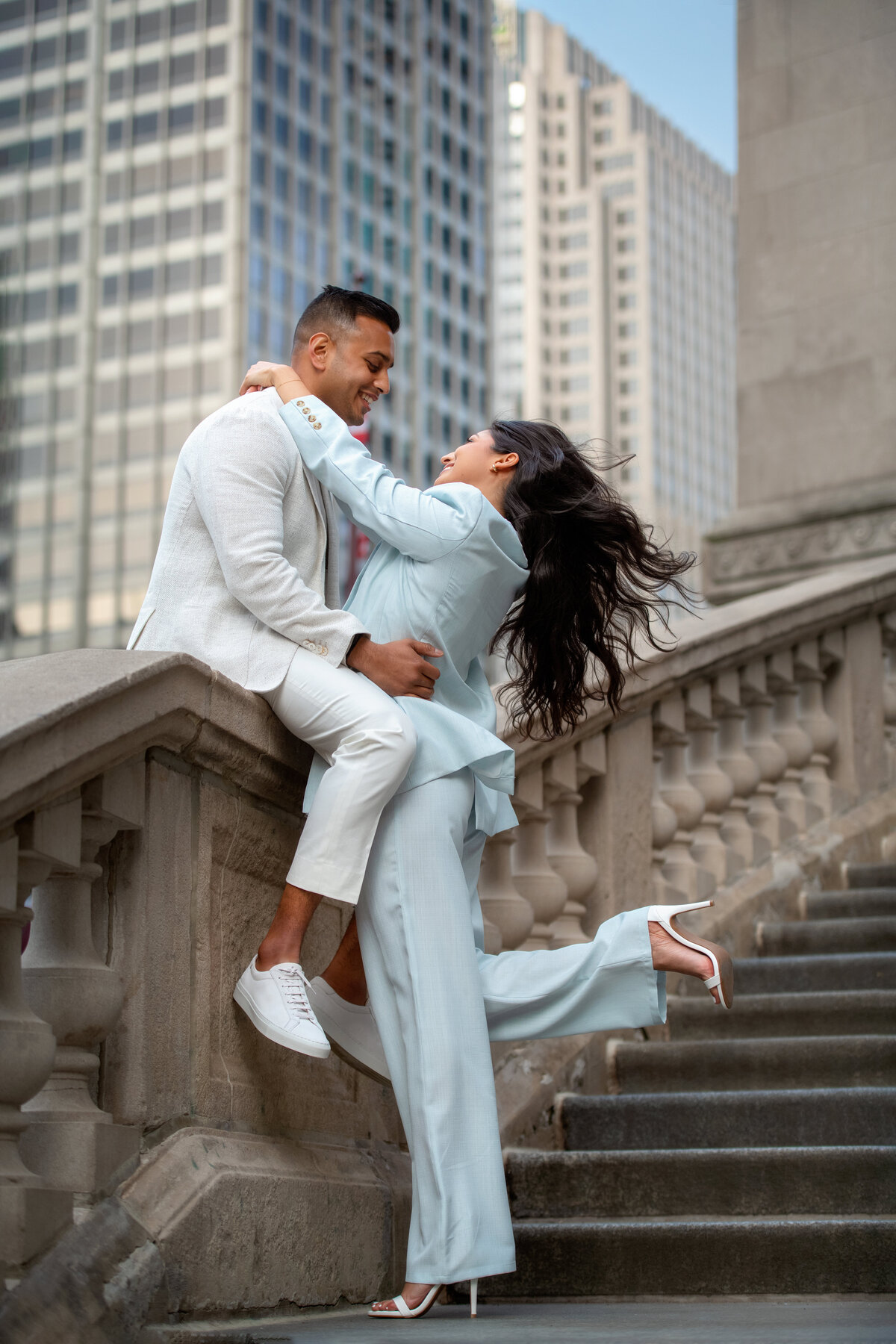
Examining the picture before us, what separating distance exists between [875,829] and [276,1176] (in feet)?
14.2

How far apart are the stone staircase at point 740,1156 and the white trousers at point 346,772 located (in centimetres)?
121

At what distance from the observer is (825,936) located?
5617mm

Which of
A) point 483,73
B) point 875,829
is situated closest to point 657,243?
point 483,73

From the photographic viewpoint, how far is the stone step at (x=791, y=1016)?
476 cm

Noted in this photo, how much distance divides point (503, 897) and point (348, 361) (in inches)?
70.8

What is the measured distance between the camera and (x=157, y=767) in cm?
297

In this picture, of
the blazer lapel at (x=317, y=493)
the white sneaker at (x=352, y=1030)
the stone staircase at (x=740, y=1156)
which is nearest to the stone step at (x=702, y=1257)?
the stone staircase at (x=740, y=1156)

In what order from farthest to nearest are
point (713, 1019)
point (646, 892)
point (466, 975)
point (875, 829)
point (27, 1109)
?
point (875, 829) < point (646, 892) < point (713, 1019) < point (466, 975) < point (27, 1109)

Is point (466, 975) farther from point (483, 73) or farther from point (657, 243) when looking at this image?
point (657, 243)

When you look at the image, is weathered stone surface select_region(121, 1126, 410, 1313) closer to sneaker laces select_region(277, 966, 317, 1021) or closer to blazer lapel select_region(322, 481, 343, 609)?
sneaker laces select_region(277, 966, 317, 1021)

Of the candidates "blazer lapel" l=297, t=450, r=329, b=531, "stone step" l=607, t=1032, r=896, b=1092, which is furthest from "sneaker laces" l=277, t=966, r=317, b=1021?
"stone step" l=607, t=1032, r=896, b=1092

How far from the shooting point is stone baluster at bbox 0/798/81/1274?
236 centimetres

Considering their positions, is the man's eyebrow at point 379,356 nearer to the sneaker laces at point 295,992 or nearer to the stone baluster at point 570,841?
the sneaker laces at point 295,992

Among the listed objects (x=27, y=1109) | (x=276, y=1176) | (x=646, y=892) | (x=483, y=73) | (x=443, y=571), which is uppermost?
(x=483, y=73)
